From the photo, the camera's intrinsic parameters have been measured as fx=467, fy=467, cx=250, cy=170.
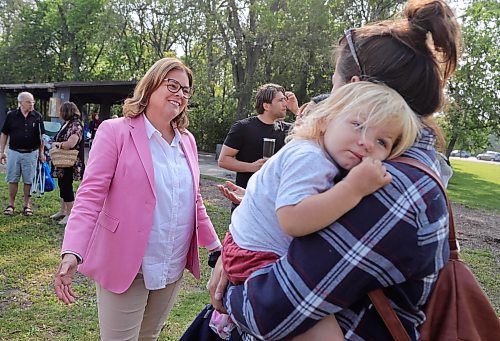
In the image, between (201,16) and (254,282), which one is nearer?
(254,282)

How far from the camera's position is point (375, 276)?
104 cm

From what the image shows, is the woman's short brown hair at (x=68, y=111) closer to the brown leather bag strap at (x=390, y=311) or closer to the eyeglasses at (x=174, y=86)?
the eyeglasses at (x=174, y=86)

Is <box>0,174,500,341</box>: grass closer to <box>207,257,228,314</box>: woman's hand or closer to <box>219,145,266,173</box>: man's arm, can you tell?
<box>219,145,266,173</box>: man's arm

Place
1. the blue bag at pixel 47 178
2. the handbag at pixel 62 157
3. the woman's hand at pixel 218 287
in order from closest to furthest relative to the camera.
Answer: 1. the woman's hand at pixel 218 287
2. the handbag at pixel 62 157
3. the blue bag at pixel 47 178

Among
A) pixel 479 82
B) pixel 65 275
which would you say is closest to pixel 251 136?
pixel 65 275

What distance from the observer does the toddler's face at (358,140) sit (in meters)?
1.11

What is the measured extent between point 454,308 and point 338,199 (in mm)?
400

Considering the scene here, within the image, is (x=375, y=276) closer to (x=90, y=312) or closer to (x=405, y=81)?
(x=405, y=81)

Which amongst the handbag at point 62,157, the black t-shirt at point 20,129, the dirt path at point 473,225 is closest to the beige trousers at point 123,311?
the handbag at point 62,157

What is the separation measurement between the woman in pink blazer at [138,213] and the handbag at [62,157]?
4.77 m

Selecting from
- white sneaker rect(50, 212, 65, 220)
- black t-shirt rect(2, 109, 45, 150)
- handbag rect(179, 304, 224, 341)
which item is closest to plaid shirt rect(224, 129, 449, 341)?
handbag rect(179, 304, 224, 341)

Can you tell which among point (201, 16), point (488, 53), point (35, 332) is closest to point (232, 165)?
point (35, 332)

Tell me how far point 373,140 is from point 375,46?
11.7 inches

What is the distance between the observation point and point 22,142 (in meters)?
7.43
